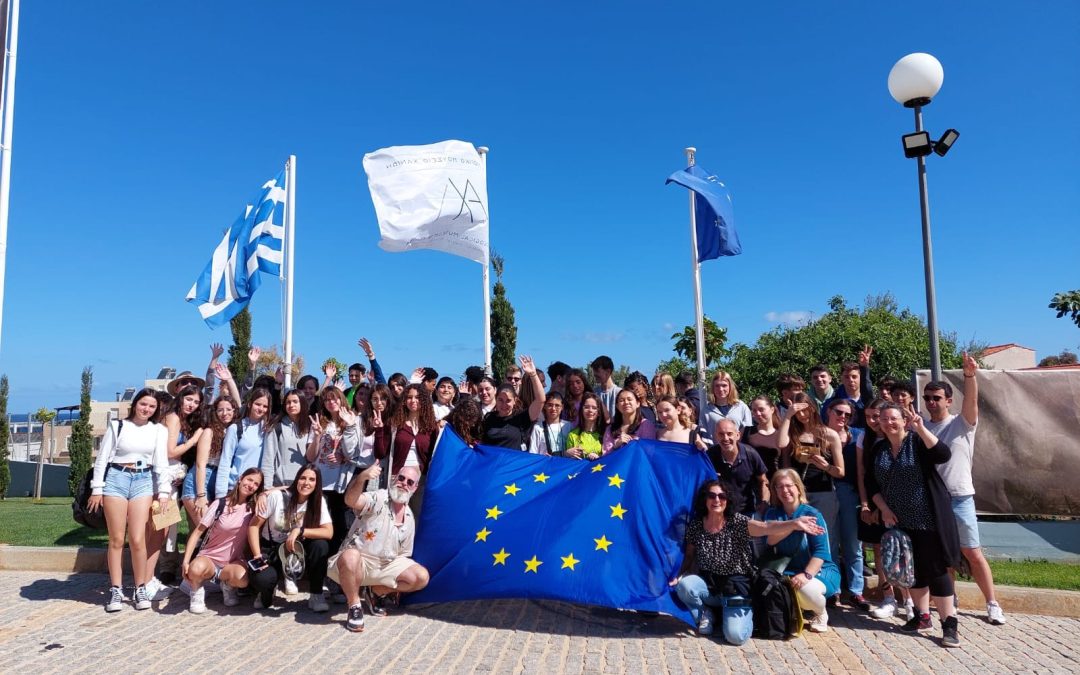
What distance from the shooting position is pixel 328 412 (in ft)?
23.3

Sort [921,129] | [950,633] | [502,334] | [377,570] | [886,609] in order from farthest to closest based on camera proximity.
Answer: [502,334] → [921,129] → [377,570] → [886,609] → [950,633]

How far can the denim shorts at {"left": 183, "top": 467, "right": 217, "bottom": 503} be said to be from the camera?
694cm

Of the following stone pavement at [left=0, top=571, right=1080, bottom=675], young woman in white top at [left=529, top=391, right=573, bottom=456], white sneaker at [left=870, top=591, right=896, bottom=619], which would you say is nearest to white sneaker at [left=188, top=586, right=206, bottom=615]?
stone pavement at [left=0, top=571, right=1080, bottom=675]

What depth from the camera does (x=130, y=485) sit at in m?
6.57

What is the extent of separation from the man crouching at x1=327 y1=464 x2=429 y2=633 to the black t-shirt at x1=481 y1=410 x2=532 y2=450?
1060mm

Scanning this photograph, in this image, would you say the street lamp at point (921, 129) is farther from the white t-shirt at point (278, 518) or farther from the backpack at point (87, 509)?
the backpack at point (87, 509)

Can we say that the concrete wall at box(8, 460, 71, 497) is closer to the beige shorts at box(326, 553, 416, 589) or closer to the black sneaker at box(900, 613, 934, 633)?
the beige shorts at box(326, 553, 416, 589)

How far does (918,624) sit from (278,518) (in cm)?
555

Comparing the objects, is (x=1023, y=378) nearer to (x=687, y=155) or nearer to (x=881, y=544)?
(x=881, y=544)

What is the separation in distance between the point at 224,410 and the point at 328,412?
108cm

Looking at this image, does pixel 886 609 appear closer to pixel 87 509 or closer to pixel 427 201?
pixel 87 509

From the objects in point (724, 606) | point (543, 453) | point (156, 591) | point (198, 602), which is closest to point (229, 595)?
point (198, 602)

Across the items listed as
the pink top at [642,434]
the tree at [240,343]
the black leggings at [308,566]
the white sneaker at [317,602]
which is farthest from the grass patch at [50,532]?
the tree at [240,343]

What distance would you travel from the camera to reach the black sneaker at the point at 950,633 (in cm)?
522
